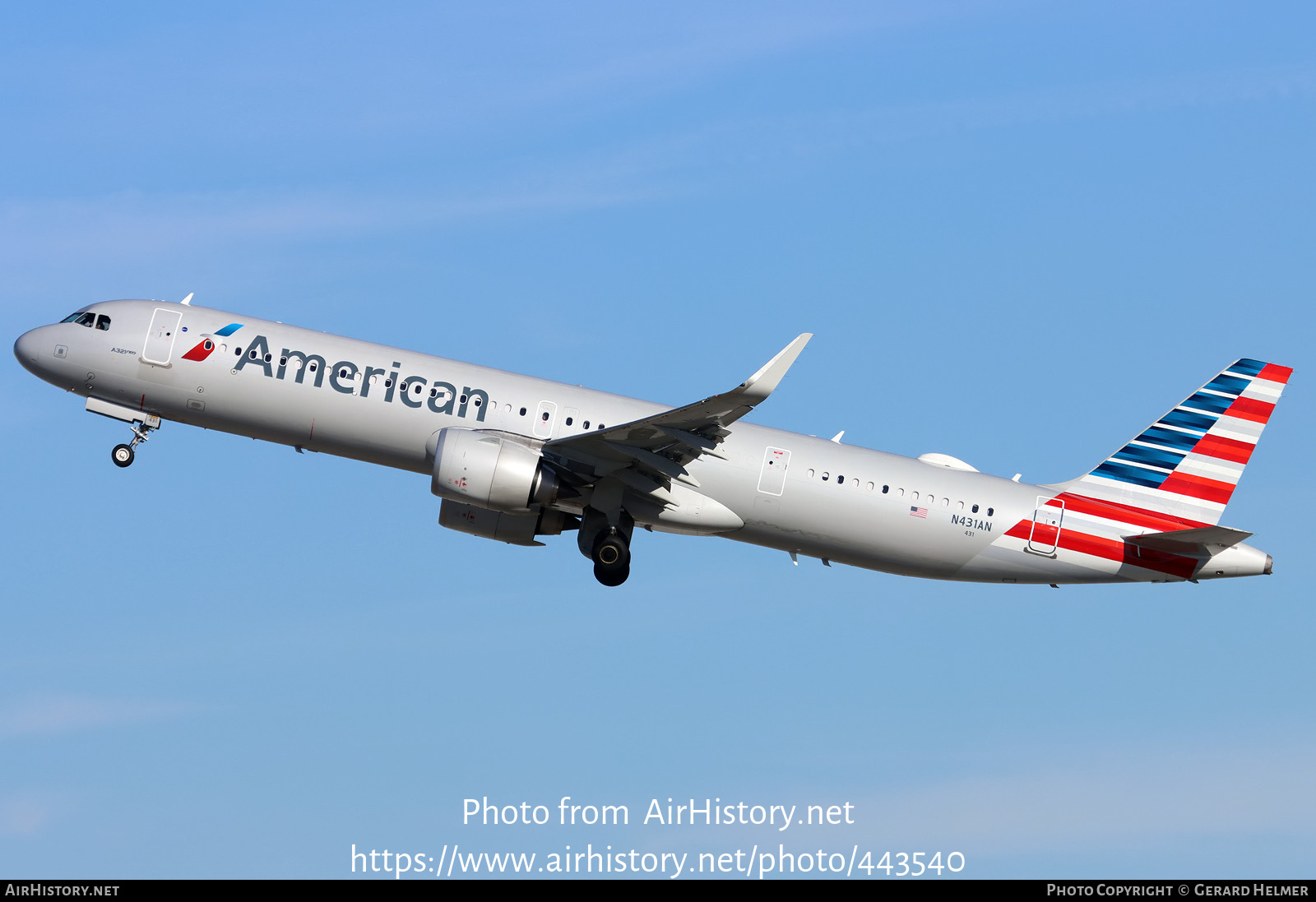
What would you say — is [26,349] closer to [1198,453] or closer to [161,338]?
[161,338]

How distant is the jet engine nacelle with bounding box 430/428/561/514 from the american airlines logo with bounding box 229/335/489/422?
136 cm

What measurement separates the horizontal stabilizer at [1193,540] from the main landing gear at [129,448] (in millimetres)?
24712

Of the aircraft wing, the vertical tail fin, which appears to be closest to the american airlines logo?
the aircraft wing

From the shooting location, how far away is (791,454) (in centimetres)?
3734

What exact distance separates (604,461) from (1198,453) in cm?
1587

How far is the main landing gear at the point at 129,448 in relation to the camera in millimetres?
38312

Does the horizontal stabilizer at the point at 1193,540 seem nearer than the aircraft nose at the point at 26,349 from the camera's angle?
Yes

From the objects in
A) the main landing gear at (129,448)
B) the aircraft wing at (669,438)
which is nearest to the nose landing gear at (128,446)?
the main landing gear at (129,448)

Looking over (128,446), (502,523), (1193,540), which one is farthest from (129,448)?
(1193,540)

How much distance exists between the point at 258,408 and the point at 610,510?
8900 millimetres

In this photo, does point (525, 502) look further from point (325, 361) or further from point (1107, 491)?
point (1107, 491)

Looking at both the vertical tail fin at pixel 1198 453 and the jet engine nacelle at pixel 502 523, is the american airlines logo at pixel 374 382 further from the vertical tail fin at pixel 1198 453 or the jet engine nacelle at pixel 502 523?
the vertical tail fin at pixel 1198 453

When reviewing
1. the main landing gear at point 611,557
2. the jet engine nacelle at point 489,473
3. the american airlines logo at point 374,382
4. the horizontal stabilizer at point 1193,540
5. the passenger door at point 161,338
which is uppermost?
the passenger door at point 161,338

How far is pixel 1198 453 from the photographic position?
39938mm
